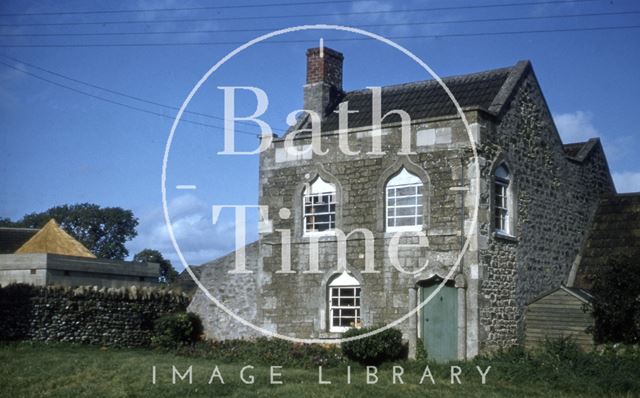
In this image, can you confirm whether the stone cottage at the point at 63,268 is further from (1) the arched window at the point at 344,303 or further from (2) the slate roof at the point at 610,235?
(2) the slate roof at the point at 610,235

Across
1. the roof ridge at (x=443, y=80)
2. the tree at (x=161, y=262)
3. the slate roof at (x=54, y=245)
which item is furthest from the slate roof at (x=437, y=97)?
the tree at (x=161, y=262)

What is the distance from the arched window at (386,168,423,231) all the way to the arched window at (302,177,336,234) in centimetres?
178

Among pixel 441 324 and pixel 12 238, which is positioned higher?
pixel 12 238

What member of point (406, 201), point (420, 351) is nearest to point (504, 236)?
point (406, 201)

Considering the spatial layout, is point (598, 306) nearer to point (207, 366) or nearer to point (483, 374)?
point (483, 374)

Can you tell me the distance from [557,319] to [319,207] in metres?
7.08

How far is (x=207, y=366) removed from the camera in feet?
63.6

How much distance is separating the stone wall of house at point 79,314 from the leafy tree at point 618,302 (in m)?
13.4

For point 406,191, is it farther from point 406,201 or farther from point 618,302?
point 618,302

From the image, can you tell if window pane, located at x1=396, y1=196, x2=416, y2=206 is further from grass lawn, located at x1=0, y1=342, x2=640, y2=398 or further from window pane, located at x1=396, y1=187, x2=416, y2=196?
grass lawn, located at x1=0, y1=342, x2=640, y2=398

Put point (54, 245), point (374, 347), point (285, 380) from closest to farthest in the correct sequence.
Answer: point (285, 380) < point (374, 347) < point (54, 245)

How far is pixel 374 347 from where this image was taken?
19.5 m

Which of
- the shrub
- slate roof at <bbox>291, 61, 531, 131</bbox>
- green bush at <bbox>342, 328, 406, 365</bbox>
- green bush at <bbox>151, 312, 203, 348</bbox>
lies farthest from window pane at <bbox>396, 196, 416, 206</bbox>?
green bush at <bbox>151, 312, 203, 348</bbox>

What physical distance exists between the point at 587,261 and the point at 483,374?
825 centimetres
